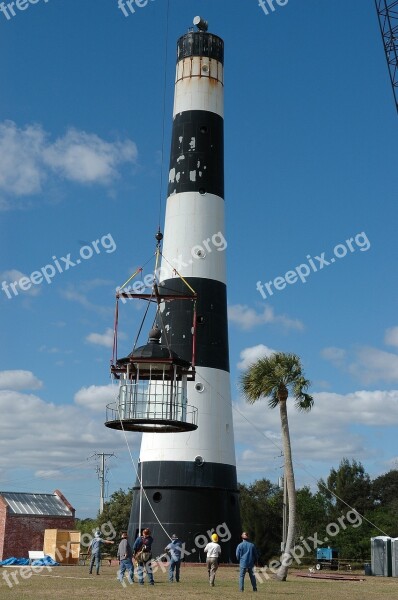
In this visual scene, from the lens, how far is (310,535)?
224ft

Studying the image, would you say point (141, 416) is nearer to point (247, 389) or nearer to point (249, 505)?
point (247, 389)

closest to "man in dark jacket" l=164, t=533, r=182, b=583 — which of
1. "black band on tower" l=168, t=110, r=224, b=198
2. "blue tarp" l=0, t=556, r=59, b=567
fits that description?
"blue tarp" l=0, t=556, r=59, b=567

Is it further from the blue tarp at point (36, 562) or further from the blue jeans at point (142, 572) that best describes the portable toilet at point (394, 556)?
the blue jeans at point (142, 572)

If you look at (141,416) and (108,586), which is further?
(141,416)

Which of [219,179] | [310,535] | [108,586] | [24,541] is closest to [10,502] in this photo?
[24,541]

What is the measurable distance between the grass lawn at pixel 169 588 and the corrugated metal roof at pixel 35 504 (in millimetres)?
15844

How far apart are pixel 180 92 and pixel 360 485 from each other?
189 feet

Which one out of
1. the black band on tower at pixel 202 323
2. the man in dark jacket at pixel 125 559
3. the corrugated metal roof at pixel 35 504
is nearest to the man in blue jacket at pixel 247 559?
the man in dark jacket at pixel 125 559

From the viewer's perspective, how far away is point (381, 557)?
3781cm

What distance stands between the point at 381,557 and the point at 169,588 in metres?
17.5

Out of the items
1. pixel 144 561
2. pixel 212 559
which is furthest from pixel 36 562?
pixel 212 559

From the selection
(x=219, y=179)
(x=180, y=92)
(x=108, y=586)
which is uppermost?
(x=180, y=92)

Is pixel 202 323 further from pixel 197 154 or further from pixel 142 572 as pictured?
pixel 142 572

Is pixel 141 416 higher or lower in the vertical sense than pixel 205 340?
lower
